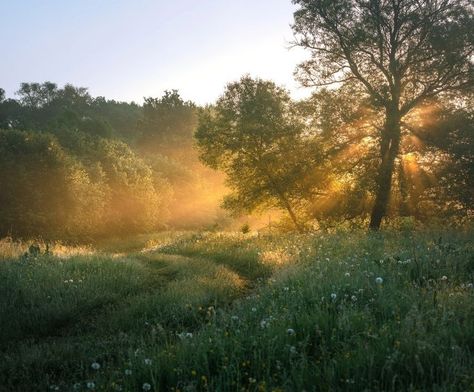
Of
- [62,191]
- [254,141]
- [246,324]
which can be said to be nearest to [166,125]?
[62,191]

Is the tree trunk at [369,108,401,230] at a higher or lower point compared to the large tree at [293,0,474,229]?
lower

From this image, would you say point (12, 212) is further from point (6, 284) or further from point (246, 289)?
point (246, 289)

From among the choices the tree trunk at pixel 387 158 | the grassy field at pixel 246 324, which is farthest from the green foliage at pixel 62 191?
the tree trunk at pixel 387 158

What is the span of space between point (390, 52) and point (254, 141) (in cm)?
945

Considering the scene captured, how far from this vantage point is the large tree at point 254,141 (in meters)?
25.0

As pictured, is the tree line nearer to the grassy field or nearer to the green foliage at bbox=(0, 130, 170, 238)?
the green foliage at bbox=(0, 130, 170, 238)

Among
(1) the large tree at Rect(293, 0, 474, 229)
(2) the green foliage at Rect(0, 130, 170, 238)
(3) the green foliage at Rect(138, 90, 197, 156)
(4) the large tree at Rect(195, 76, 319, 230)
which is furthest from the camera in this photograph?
(3) the green foliage at Rect(138, 90, 197, 156)

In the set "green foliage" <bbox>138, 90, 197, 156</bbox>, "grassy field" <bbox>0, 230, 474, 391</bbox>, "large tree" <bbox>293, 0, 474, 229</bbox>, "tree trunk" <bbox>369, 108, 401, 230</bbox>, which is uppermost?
"green foliage" <bbox>138, 90, 197, 156</bbox>

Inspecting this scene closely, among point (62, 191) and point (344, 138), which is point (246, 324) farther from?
point (62, 191)

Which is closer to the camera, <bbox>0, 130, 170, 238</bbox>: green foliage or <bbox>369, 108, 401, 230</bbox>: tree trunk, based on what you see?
<bbox>369, 108, 401, 230</bbox>: tree trunk

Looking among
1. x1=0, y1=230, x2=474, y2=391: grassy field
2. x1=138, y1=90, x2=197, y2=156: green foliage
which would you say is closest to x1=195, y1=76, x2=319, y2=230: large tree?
x1=0, y1=230, x2=474, y2=391: grassy field

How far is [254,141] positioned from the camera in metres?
26.2

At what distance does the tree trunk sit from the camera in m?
19.0

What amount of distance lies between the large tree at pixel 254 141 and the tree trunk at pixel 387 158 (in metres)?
5.02
